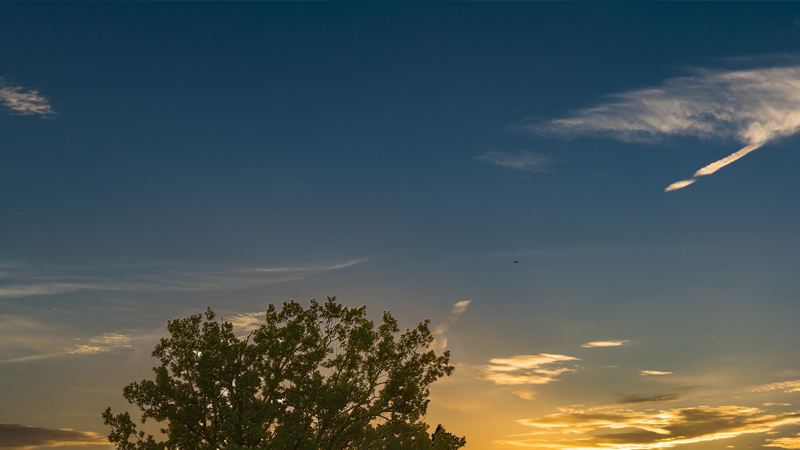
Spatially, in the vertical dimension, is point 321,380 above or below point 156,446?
above

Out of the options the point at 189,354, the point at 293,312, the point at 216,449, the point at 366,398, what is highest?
the point at 293,312

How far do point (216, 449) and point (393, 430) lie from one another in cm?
1117

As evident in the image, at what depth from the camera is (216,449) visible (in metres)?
33.7

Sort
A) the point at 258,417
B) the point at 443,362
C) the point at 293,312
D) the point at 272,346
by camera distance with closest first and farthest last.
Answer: the point at 258,417
the point at 272,346
the point at 293,312
the point at 443,362

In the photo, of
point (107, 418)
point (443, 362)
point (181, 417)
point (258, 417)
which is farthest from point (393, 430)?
point (107, 418)

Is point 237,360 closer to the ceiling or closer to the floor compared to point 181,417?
closer to the ceiling

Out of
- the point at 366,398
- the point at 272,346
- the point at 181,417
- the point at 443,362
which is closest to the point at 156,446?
the point at 181,417

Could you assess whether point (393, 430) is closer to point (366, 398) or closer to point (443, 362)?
point (366, 398)

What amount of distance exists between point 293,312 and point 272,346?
326 cm

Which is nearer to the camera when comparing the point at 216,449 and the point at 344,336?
the point at 216,449

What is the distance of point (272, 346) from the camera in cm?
3466

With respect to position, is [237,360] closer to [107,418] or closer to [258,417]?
[258,417]

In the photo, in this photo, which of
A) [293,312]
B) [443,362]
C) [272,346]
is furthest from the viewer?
[443,362]

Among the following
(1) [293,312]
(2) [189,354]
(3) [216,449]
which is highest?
(1) [293,312]
